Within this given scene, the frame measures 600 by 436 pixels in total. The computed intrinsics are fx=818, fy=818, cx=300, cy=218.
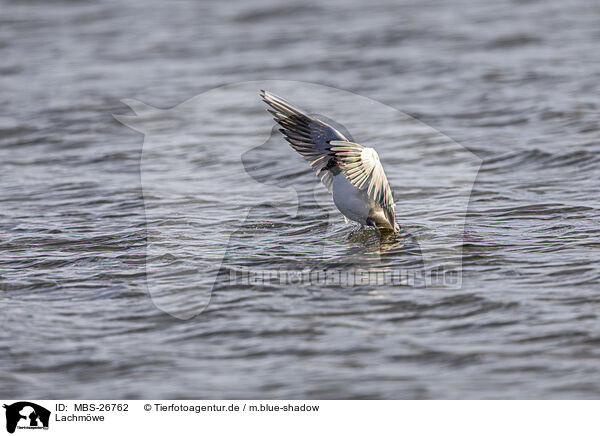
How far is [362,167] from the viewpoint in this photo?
6.18 m

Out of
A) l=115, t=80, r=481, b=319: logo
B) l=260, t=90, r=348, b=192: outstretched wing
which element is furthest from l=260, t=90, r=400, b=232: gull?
l=115, t=80, r=481, b=319: logo

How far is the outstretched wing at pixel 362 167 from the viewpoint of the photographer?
603cm

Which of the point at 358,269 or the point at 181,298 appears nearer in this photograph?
the point at 181,298

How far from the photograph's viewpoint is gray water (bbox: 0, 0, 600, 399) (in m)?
4.70

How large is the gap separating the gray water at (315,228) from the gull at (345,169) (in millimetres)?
322

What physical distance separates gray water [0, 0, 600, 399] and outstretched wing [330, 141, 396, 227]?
57cm

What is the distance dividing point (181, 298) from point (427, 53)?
897cm

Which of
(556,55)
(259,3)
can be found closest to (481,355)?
(556,55)

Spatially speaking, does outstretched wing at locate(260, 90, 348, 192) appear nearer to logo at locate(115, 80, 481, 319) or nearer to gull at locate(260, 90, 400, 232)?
gull at locate(260, 90, 400, 232)

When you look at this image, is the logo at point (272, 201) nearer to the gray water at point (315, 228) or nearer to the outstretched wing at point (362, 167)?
the gray water at point (315, 228)

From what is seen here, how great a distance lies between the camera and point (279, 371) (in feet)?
15.4
